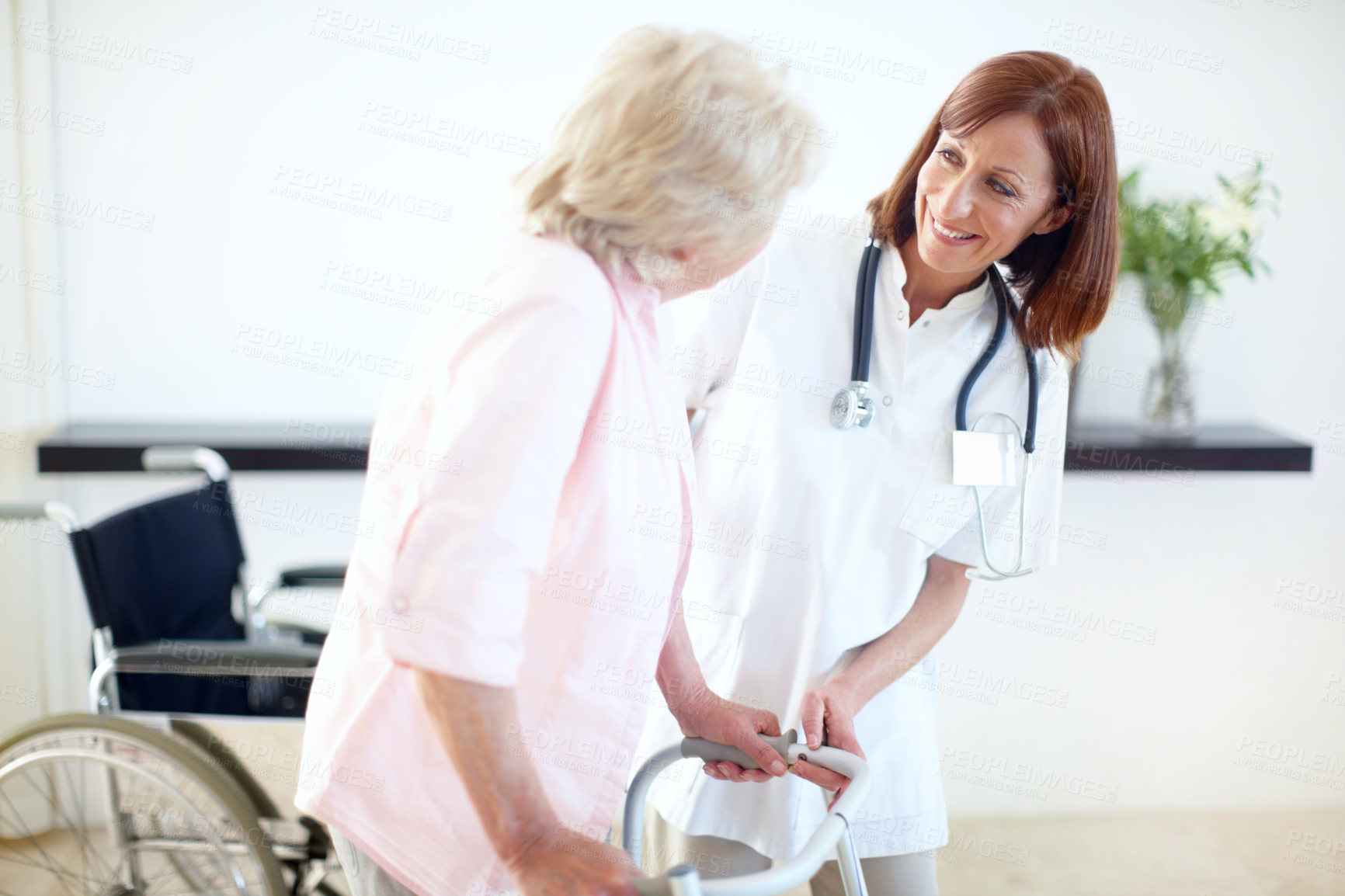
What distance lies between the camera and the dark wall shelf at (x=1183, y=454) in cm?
241

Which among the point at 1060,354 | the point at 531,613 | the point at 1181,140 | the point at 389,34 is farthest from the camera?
the point at 1181,140

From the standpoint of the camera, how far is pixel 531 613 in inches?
36.7

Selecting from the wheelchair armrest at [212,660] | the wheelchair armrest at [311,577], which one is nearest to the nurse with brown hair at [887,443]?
the wheelchair armrest at [212,660]

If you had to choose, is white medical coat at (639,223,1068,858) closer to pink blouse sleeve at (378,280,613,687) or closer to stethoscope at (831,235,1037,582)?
stethoscope at (831,235,1037,582)

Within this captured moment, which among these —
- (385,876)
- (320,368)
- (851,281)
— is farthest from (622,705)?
(320,368)

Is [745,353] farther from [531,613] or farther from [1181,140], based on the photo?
[1181,140]

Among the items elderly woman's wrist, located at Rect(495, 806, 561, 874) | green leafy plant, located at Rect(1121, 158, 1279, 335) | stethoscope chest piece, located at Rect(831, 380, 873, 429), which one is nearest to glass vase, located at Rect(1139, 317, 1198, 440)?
green leafy plant, located at Rect(1121, 158, 1279, 335)

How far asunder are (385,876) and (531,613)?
312mm

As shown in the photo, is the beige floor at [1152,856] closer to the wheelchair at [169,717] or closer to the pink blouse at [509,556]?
the wheelchair at [169,717]


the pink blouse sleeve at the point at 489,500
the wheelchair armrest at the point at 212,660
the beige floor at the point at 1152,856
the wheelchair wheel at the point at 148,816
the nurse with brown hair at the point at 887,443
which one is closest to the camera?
the pink blouse sleeve at the point at 489,500

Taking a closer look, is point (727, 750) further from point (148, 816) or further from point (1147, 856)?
point (1147, 856)

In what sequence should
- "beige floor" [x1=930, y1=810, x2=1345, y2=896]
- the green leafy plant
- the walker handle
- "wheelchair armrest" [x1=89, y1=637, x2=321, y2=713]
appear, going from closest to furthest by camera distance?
the walker handle → "wheelchair armrest" [x1=89, y1=637, x2=321, y2=713] → the green leafy plant → "beige floor" [x1=930, y1=810, x2=1345, y2=896]

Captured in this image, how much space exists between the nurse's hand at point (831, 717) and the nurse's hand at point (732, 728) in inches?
1.7

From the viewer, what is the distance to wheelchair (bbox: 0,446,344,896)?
1.55m
